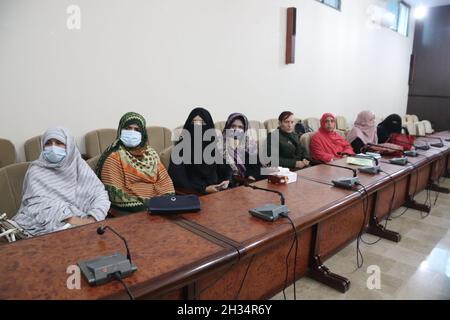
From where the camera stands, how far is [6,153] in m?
2.24

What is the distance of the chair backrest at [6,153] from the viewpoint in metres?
2.22

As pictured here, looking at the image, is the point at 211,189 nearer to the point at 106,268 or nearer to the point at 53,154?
the point at 53,154

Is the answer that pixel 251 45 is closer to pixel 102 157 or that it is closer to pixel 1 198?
pixel 102 157

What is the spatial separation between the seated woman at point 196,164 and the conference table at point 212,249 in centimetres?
56

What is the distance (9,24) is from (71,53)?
429 millimetres

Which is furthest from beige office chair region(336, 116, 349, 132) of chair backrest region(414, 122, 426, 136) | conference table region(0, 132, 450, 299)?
conference table region(0, 132, 450, 299)

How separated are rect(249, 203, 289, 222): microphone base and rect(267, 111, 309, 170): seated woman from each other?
180 centimetres

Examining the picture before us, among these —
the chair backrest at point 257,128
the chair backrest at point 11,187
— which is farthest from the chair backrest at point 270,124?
the chair backrest at point 11,187

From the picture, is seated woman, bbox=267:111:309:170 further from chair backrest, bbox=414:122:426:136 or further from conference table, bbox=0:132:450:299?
chair backrest, bbox=414:122:426:136

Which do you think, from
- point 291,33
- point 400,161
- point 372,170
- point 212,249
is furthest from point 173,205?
point 291,33

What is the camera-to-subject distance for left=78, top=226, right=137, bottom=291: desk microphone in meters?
0.94

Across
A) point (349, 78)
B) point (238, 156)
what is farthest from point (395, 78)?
point (238, 156)

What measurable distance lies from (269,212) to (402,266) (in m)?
1.44
